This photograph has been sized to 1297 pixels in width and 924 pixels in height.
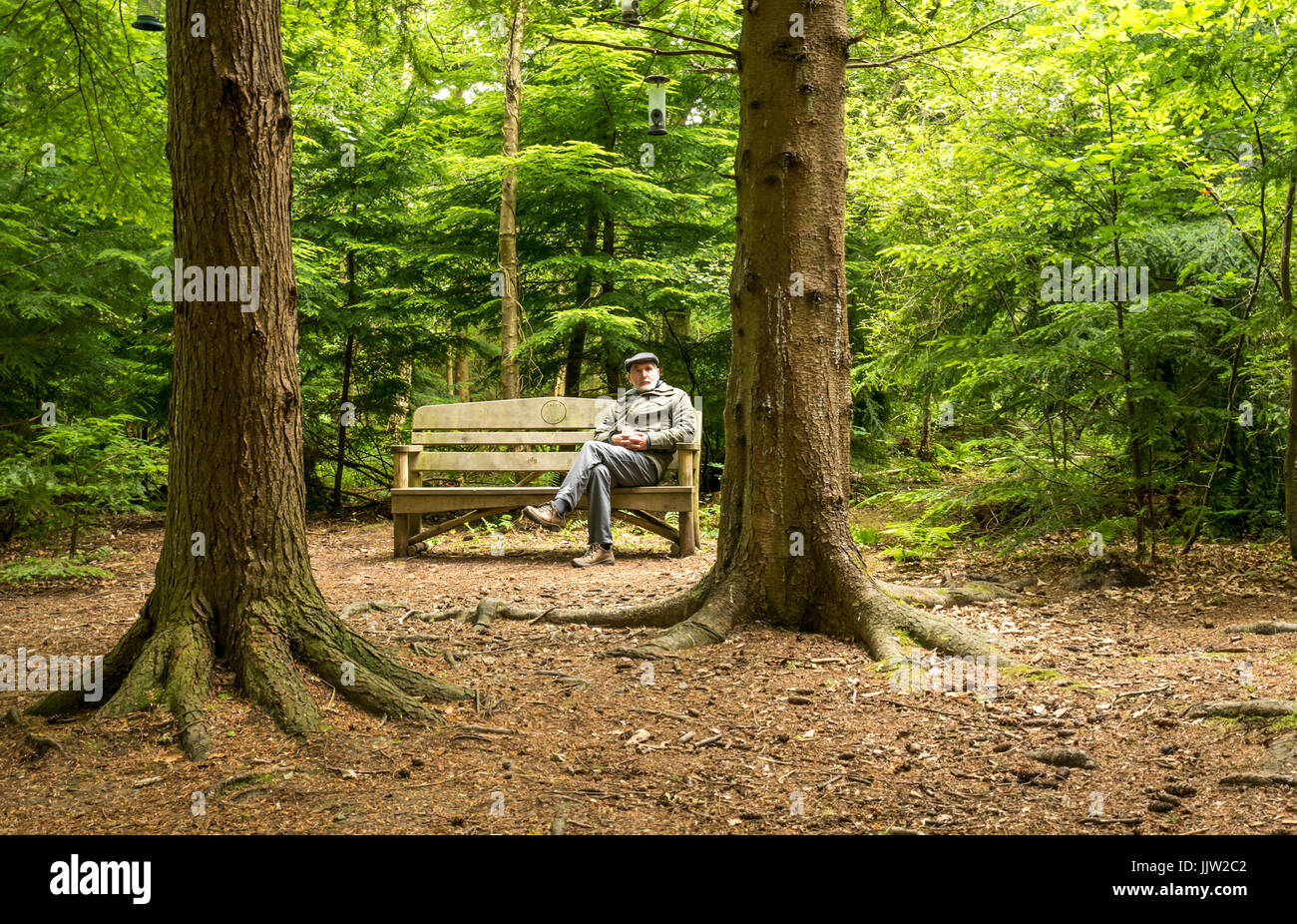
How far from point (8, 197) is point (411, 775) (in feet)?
21.0

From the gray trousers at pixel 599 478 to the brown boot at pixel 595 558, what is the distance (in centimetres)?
6

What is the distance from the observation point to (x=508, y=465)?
29.8ft

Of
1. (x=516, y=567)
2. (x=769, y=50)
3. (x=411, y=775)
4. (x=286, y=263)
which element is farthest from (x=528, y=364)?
(x=411, y=775)

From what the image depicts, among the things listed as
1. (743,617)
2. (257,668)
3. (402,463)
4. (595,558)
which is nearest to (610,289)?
(402,463)

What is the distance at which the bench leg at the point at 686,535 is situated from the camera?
827cm

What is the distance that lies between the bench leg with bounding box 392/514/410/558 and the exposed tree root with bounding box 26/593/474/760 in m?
4.42

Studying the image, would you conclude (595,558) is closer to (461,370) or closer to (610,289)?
(610,289)

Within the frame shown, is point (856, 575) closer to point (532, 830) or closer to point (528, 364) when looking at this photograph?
point (532, 830)

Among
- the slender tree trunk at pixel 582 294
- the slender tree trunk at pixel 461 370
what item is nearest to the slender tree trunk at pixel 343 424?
the slender tree trunk at pixel 461 370

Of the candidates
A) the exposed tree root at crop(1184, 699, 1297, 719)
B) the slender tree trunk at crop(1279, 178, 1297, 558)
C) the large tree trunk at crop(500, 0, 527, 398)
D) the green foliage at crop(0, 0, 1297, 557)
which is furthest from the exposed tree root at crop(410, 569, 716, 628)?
the large tree trunk at crop(500, 0, 527, 398)

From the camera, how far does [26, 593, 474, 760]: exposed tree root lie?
138 inches

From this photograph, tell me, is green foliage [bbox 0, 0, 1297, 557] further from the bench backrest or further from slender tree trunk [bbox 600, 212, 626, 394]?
the bench backrest

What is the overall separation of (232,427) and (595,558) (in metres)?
4.41

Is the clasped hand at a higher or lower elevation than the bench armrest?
higher
